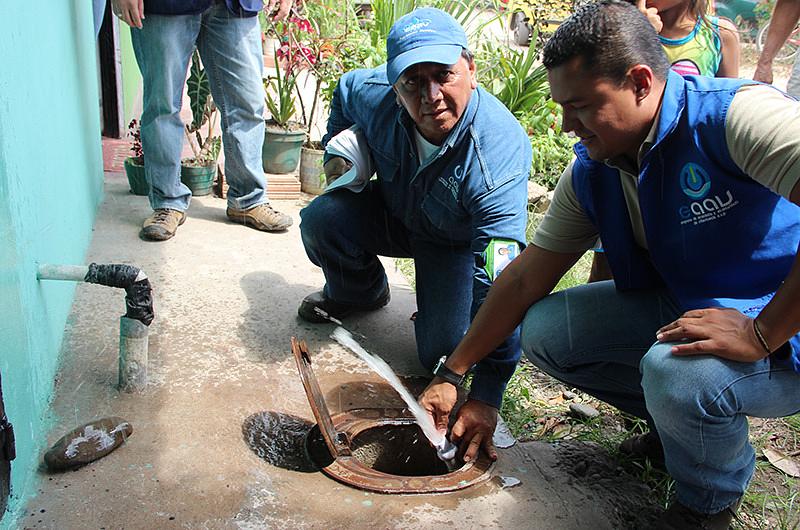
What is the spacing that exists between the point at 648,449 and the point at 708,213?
90 centimetres

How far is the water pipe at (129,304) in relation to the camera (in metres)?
2.31

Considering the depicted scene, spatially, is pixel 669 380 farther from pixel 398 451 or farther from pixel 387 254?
pixel 387 254

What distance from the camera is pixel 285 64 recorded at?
530cm

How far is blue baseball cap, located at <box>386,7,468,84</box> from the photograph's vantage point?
2.33 metres

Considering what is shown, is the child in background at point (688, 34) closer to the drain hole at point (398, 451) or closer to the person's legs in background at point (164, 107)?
the drain hole at point (398, 451)

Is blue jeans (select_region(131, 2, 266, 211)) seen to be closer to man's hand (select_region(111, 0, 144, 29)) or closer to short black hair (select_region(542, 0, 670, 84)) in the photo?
man's hand (select_region(111, 0, 144, 29))

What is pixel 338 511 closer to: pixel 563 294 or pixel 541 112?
pixel 563 294

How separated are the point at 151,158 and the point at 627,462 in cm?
280

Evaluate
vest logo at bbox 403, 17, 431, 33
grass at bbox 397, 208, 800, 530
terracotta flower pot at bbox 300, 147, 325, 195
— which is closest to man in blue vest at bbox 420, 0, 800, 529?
grass at bbox 397, 208, 800, 530

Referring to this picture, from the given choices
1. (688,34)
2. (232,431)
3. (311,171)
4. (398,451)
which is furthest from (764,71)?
(232,431)

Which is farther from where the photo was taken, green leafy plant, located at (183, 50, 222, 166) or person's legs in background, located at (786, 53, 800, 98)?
green leafy plant, located at (183, 50, 222, 166)

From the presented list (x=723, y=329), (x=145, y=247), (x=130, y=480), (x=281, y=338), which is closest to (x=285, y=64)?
(x=145, y=247)

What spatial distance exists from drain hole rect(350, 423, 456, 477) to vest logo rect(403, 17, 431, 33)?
1.34 m

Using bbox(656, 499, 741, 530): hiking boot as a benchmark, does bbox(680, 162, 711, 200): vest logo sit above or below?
above
